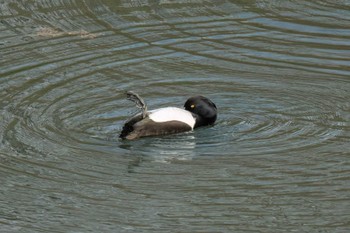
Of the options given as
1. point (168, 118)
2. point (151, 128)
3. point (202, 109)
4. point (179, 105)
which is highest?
point (179, 105)

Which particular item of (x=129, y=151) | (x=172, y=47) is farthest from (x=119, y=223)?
(x=172, y=47)

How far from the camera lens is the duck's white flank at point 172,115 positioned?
10.6 meters

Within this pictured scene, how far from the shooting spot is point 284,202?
8.64m

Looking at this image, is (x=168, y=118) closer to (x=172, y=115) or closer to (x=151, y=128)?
(x=172, y=115)

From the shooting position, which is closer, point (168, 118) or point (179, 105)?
point (168, 118)

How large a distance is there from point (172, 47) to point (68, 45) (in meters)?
1.22

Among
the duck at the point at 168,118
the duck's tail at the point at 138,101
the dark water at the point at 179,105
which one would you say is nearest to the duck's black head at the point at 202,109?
the duck at the point at 168,118

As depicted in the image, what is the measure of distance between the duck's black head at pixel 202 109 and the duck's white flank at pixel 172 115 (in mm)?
68

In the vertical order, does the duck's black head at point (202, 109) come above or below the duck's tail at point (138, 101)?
above

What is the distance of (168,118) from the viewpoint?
10.6 meters

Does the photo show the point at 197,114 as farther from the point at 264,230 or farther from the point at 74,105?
the point at 264,230

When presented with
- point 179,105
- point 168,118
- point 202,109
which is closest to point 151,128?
point 168,118

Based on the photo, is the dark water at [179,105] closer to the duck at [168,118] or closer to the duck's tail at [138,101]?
the duck at [168,118]

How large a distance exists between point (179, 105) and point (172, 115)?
0.74m
